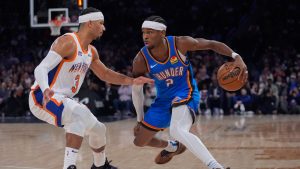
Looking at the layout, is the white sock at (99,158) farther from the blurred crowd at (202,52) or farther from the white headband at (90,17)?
the blurred crowd at (202,52)

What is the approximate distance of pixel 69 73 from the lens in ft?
17.5

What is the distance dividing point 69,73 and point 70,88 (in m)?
0.16

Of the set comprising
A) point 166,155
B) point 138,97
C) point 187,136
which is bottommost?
point 166,155

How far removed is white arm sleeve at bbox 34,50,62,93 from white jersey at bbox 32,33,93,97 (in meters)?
0.13

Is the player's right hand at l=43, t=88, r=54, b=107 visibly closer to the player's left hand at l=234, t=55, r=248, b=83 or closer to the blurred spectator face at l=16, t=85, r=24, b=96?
the player's left hand at l=234, t=55, r=248, b=83

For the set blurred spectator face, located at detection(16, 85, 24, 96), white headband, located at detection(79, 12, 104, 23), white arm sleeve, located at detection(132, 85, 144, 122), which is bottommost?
blurred spectator face, located at detection(16, 85, 24, 96)

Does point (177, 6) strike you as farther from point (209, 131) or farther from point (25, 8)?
point (209, 131)

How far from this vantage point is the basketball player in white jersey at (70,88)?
509cm

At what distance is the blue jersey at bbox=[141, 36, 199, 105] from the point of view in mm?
5785

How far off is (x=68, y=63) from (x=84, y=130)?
0.64 m

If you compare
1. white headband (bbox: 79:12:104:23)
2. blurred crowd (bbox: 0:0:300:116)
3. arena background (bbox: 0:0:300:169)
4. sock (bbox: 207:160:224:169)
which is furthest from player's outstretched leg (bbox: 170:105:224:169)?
blurred crowd (bbox: 0:0:300:116)

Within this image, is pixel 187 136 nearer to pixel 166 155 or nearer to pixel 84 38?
pixel 166 155

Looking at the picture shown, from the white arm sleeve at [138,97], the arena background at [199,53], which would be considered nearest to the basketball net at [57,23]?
the arena background at [199,53]

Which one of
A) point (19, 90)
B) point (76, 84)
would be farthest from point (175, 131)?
point (19, 90)
